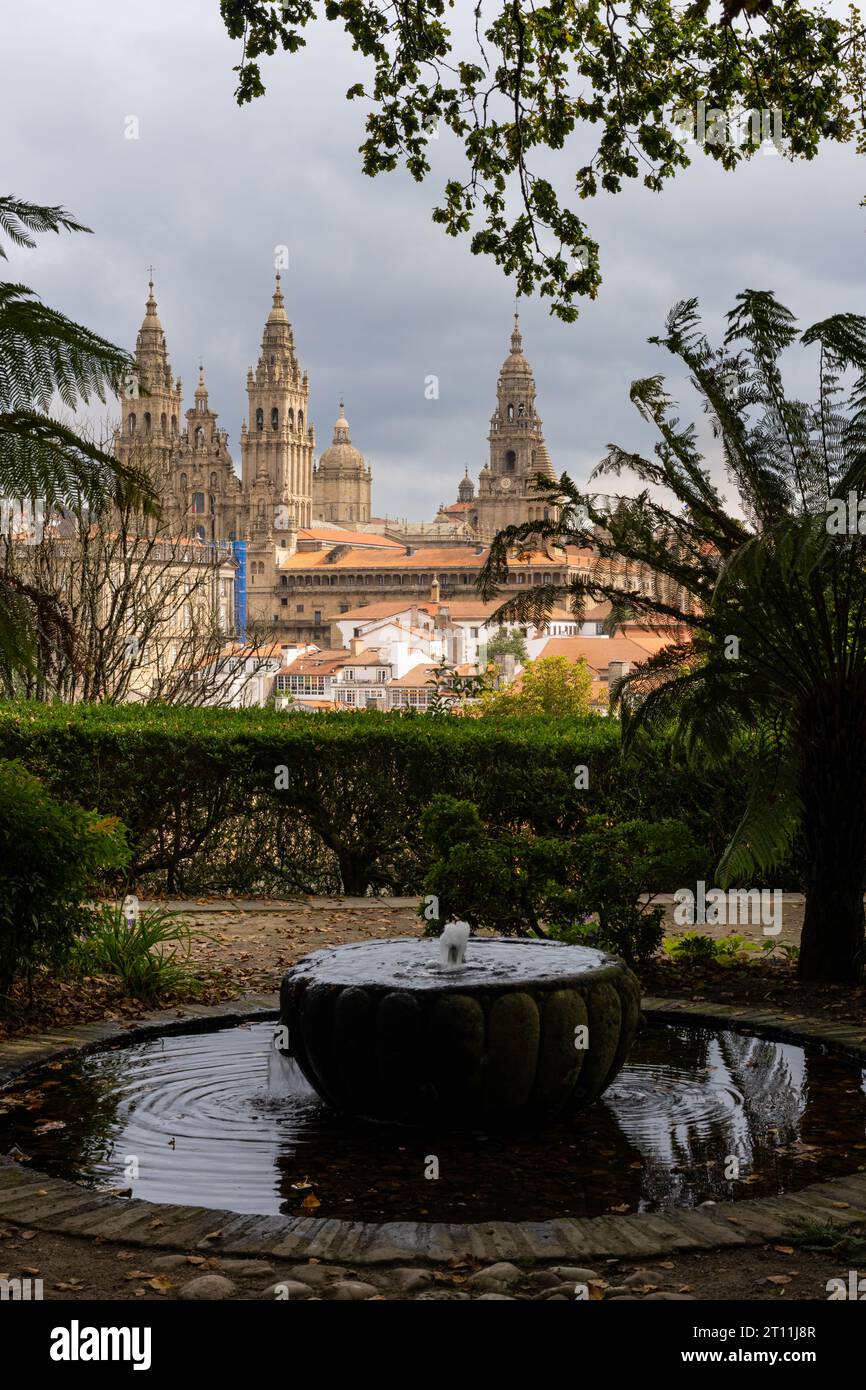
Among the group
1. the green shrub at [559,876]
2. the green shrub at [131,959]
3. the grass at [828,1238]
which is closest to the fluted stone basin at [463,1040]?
the grass at [828,1238]

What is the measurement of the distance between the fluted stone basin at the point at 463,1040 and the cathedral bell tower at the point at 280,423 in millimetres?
171614

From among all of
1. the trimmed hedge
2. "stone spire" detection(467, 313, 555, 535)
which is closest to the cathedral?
"stone spire" detection(467, 313, 555, 535)

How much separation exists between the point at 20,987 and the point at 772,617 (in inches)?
168

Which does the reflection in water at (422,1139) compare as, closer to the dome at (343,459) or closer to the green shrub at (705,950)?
the green shrub at (705,950)

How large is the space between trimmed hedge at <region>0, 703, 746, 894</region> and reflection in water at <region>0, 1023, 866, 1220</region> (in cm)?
475

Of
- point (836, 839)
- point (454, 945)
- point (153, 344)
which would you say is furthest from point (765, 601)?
point (153, 344)

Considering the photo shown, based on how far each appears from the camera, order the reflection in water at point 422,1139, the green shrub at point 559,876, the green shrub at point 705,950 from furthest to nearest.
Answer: the green shrub at point 705,950
the green shrub at point 559,876
the reflection in water at point 422,1139

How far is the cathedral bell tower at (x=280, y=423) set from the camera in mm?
180375

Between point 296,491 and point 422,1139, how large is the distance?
17961 centimetres

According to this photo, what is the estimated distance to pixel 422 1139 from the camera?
5316 mm

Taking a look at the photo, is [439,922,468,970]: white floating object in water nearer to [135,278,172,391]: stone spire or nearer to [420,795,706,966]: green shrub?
[420,795,706,966]: green shrub

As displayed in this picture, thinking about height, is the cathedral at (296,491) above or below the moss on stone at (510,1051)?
above

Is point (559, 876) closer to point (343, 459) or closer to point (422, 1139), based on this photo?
point (422, 1139)

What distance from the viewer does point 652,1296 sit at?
3803mm
